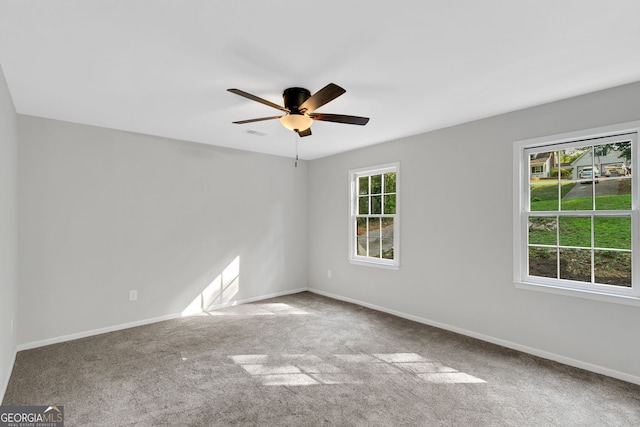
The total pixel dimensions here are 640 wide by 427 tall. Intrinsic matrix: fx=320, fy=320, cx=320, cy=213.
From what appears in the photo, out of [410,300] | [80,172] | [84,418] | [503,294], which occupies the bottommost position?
[84,418]

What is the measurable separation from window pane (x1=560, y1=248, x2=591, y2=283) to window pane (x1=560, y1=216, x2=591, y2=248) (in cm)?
7

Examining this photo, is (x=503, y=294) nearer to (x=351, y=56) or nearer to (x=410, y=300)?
(x=410, y=300)

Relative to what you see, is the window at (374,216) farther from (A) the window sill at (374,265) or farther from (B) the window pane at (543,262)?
(B) the window pane at (543,262)

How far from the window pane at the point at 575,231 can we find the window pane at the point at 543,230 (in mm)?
67

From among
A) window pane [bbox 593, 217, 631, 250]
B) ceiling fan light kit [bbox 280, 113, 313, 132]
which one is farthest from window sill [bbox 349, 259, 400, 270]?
ceiling fan light kit [bbox 280, 113, 313, 132]

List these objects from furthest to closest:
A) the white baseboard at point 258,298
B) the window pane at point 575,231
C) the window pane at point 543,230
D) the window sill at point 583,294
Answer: the white baseboard at point 258,298 → the window pane at point 543,230 → the window pane at point 575,231 → the window sill at point 583,294

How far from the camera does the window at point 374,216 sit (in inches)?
189

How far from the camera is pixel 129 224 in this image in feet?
13.5

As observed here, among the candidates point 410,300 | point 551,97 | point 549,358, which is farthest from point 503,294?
point 551,97

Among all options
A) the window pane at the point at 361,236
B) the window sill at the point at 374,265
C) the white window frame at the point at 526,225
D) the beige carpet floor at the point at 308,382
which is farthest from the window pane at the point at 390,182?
the beige carpet floor at the point at 308,382

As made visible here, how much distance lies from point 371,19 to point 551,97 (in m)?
2.23

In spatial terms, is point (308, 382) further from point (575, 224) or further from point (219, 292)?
point (575, 224)

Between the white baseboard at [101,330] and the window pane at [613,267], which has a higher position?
the window pane at [613,267]

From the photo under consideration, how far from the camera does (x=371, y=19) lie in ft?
6.07
